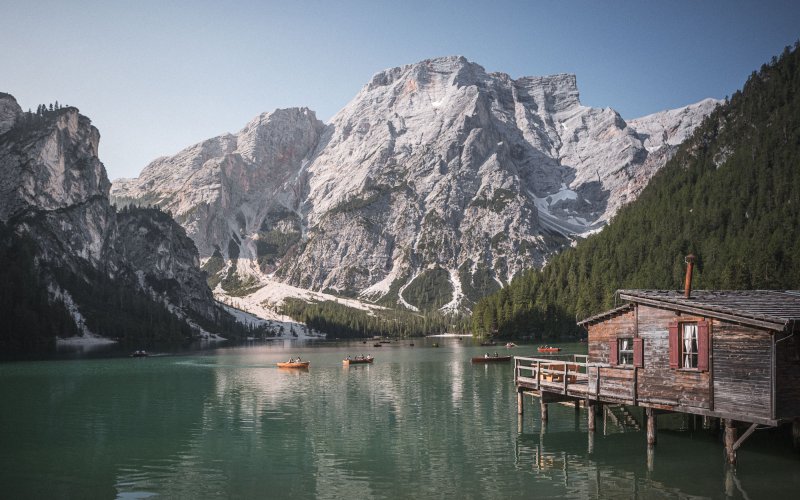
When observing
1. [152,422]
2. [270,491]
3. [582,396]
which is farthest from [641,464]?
[152,422]

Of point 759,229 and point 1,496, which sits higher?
point 759,229

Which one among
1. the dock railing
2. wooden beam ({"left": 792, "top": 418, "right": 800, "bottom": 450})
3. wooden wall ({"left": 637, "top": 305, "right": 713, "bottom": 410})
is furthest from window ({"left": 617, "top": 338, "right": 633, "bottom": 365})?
wooden beam ({"left": 792, "top": 418, "right": 800, "bottom": 450})

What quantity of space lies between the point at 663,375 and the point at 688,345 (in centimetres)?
262

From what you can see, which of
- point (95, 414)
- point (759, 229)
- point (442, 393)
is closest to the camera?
point (95, 414)

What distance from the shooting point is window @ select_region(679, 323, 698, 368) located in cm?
3694

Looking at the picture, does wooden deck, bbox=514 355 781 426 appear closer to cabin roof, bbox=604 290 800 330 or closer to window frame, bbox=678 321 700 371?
window frame, bbox=678 321 700 371

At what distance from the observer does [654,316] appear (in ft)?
130

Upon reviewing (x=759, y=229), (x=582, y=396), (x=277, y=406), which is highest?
(x=759, y=229)

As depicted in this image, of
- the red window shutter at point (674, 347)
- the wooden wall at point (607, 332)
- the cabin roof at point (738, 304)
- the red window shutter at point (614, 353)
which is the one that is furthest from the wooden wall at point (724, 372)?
the red window shutter at point (614, 353)

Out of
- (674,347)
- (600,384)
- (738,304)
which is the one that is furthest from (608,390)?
(738,304)

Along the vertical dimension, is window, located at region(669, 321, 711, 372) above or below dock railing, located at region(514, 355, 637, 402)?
above

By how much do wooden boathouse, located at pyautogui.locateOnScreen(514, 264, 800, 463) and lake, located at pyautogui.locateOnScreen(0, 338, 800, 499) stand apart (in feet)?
11.4

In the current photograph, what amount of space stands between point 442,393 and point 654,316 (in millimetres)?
37110

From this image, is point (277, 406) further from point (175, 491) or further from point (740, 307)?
point (740, 307)
